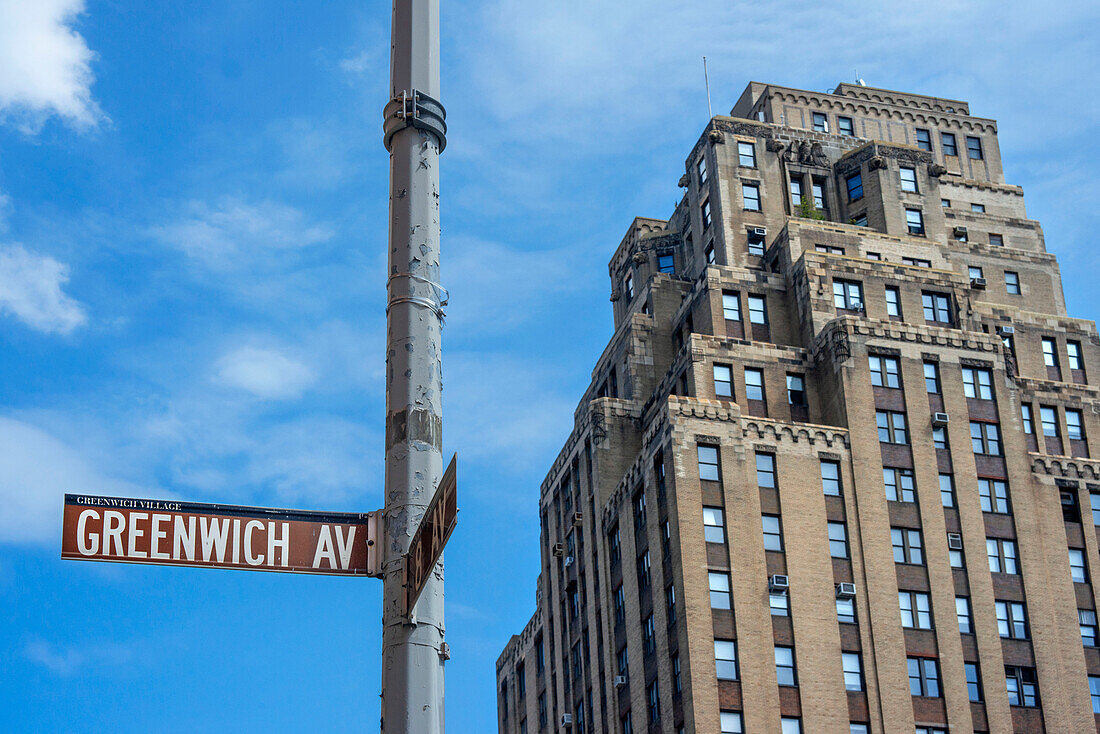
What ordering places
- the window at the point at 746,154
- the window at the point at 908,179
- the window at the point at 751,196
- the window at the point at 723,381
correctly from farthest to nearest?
the window at the point at 908,179 → the window at the point at 746,154 → the window at the point at 751,196 → the window at the point at 723,381

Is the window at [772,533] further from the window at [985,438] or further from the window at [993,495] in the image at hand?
the window at [985,438]

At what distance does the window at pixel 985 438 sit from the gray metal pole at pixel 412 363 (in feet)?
230

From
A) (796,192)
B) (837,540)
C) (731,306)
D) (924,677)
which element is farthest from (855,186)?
(924,677)

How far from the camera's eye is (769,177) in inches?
3666

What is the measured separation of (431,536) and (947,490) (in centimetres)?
6987

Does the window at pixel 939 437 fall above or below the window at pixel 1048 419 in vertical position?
below

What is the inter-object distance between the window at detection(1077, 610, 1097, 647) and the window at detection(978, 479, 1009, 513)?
20.6 feet

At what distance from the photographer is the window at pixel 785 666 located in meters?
69.8

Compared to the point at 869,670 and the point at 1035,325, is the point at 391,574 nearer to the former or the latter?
the point at 869,670

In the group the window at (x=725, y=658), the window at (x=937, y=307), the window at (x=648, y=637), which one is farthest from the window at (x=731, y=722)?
the window at (x=937, y=307)

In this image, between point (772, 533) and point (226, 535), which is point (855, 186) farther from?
point (226, 535)

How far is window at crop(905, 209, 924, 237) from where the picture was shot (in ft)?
307

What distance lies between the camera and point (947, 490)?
252 feet

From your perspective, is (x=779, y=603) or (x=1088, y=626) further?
(x=1088, y=626)
